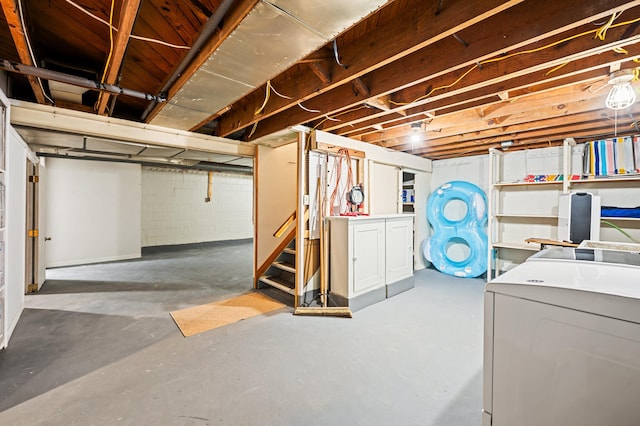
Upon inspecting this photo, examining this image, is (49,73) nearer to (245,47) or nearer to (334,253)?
(245,47)

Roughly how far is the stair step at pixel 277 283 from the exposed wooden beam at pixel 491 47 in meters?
2.19

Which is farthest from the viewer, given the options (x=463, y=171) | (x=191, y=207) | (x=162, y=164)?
(x=191, y=207)

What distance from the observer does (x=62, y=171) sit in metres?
5.09

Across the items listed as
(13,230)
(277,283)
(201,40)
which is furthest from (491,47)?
(13,230)

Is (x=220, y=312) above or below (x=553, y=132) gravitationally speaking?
below

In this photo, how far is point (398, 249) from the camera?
371cm

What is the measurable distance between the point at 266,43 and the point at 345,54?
0.66 meters

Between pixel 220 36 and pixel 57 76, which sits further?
pixel 57 76

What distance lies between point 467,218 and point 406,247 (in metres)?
1.40

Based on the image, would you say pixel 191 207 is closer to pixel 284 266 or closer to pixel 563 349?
pixel 284 266

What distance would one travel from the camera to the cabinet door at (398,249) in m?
3.56

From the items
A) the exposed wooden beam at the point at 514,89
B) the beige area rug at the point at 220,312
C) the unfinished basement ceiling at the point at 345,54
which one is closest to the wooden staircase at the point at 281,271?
the beige area rug at the point at 220,312

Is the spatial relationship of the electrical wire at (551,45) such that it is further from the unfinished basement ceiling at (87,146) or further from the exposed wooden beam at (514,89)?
the unfinished basement ceiling at (87,146)

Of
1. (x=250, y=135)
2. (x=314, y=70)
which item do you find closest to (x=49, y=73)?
(x=314, y=70)
